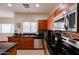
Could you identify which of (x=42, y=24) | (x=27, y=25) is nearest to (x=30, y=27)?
(x=27, y=25)

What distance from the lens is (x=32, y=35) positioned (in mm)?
1551

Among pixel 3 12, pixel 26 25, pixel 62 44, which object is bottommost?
pixel 62 44

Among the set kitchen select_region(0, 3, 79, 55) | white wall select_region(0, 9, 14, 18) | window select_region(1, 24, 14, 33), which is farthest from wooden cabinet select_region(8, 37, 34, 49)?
white wall select_region(0, 9, 14, 18)

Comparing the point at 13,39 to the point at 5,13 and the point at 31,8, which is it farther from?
the point at 31,8

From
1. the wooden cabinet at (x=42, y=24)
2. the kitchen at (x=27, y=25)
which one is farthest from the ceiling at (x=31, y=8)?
the wooden cabinet at (x=42, y=24)

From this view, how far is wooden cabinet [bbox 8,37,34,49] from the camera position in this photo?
1554mm

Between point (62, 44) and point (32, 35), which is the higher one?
point (32, 35)

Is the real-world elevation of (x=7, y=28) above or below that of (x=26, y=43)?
above

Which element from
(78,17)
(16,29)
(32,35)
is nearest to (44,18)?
(32,35)

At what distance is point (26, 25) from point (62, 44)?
54cm

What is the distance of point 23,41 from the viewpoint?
5.18 feet

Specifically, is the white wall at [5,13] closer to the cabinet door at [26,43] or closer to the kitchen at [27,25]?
the kitchen at [27,25]

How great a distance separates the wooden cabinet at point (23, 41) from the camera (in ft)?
5.10
